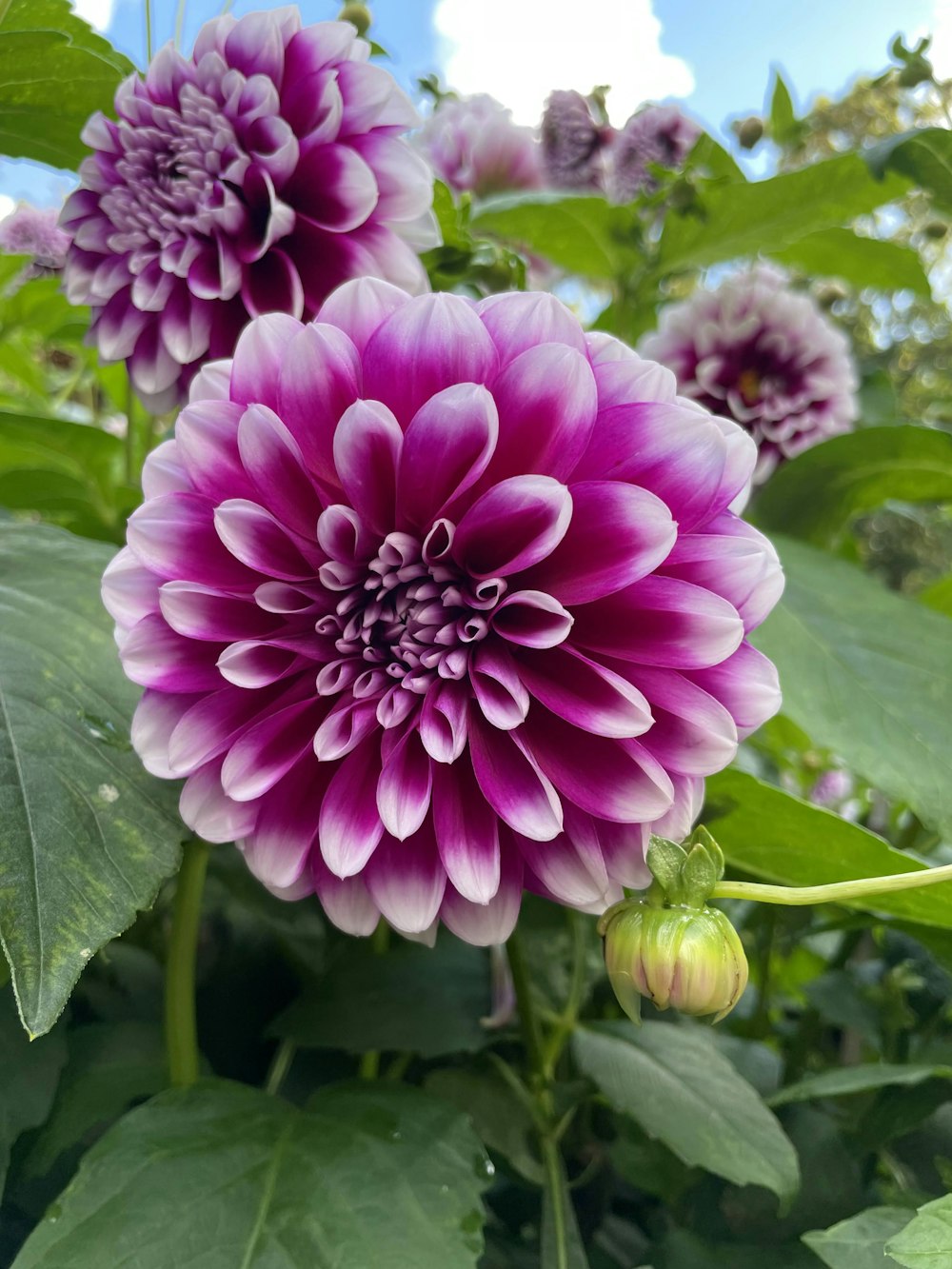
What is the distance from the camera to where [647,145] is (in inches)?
29.8

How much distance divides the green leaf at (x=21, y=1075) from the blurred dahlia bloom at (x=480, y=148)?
594 millimetres

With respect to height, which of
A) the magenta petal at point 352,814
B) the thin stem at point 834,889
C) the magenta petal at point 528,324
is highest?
the magenta petal at point 528,324

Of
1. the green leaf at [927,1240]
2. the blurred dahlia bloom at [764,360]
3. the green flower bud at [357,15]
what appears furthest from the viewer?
the blurred dahlia bloom at [764,360]

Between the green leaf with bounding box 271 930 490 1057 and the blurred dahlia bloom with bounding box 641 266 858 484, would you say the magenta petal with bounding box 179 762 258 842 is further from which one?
the blurred dahlia bloom with bounding box 641 266 858 484

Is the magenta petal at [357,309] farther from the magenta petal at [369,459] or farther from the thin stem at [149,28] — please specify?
the thin stem at [149,28]

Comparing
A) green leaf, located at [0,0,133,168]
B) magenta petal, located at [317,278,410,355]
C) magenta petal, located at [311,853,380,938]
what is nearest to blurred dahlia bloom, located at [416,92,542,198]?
green leaf, located at [0,0,133,168]

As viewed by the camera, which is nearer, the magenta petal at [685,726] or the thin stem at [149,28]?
the magenta petal at [685,726]

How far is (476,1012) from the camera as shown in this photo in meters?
0.43

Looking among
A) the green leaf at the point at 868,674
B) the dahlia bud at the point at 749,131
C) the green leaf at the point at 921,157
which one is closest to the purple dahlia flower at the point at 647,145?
the dahlia bud at the point at 749,131

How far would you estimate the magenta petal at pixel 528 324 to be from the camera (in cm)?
28

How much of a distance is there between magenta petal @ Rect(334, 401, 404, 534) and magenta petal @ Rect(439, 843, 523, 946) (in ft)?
0.35

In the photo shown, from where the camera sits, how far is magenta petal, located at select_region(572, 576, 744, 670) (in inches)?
10.4

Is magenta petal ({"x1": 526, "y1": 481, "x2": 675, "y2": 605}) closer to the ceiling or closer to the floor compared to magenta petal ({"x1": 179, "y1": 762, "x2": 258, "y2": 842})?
closer to the ceiling

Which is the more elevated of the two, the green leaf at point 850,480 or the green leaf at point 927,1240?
the green leaf at point 850,480
